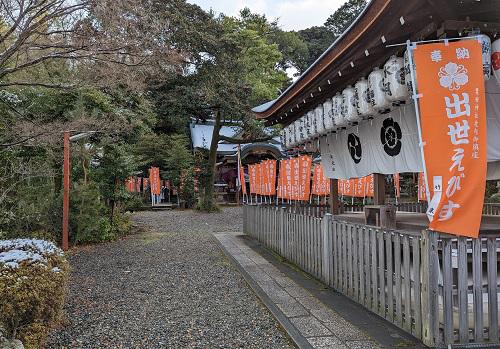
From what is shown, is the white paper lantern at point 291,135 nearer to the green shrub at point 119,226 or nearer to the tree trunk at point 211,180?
the green shrub at point 119,226

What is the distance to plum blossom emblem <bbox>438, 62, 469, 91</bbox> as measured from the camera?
4086 millimetres

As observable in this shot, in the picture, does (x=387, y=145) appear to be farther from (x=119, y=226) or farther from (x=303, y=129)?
(x=119, y=226)

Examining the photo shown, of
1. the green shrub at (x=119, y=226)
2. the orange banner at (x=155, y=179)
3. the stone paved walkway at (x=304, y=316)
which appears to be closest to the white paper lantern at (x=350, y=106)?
the stone paved walkway at (x=304, y=316)

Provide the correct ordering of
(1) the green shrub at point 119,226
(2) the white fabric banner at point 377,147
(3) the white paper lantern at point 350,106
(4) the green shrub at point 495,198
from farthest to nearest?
(4) the green shrub at point 495,198 < (1) the green shrub at point 119,226 < (3) the white paper lantern at point 350,106 < (2) the white fabric banner at point 377,147

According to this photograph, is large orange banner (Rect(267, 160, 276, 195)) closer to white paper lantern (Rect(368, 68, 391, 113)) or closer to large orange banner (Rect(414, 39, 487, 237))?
white paper lantern (Rect(368, 68, 391, 113))

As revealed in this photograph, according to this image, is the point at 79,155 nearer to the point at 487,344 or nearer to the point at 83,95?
the point at 83,95

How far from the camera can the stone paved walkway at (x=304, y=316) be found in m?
4.34

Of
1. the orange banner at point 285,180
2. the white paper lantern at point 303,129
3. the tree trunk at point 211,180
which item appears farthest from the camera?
the tree trunk at point 211,180

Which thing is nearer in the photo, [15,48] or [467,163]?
Answer: [467,163]

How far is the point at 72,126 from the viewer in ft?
32.1

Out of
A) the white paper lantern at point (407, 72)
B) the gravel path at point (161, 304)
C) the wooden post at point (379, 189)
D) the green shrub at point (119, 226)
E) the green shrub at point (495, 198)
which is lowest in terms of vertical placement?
the gravel path at point (161, 304)

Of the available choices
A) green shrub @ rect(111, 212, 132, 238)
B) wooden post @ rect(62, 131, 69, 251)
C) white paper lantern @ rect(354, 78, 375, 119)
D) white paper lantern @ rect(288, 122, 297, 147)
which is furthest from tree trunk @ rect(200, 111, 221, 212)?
white paper lantern @ rect(354, 78, 375, 119)

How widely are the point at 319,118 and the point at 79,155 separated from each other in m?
8.72

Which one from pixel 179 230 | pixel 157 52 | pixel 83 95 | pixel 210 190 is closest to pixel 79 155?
pixel 83 95
